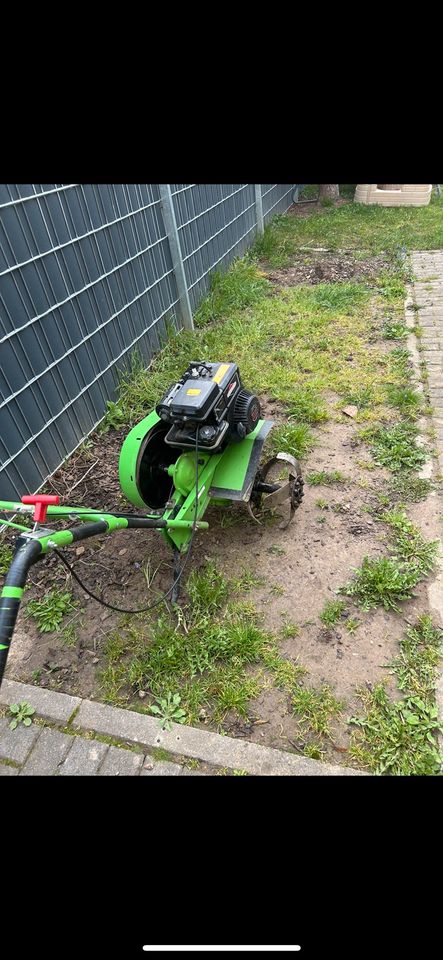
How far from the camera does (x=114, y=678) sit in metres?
2.43

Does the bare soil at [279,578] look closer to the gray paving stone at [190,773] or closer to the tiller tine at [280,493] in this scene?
the tiller tine at [280,493]

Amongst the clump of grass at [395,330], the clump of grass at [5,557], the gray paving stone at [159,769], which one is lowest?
the clump of grass at [395,330]

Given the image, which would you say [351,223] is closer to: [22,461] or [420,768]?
[22,461]

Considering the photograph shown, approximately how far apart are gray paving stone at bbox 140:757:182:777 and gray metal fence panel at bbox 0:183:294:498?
1.75m

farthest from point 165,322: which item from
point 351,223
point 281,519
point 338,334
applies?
point 351,223

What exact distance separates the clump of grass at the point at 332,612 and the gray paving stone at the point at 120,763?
105cm

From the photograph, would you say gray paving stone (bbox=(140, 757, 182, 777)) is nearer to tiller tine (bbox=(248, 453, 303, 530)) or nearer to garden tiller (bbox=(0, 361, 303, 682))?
garden tiller (bbox=(0, 361, 303, 682))

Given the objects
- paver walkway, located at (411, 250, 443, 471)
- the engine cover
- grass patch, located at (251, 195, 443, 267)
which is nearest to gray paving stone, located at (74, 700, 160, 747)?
the engine cover

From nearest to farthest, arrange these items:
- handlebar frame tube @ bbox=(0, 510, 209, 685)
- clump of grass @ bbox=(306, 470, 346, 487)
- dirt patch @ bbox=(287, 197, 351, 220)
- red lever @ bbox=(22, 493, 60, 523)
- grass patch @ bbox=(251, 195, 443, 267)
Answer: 1. handlebar frame tube @ bbox=(0, 510, 209, 685)
2. red lever @ bbox=(22, 493, 60, 523)
3. clump of grass @ bbox=(306, 470, 346, 487)
4. grass patch @ bbox=(251, 195, 443, 267)
5. dirt patch @ bbox=(287, 197, 351, 220)

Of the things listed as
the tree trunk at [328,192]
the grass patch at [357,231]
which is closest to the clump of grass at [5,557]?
the grass patch at [357,231]

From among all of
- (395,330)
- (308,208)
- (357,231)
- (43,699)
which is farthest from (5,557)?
(308,208)

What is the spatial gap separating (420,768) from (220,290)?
17.0ft

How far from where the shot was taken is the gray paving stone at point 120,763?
2.08 metres

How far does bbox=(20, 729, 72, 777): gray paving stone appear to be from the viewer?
82.7 inches
